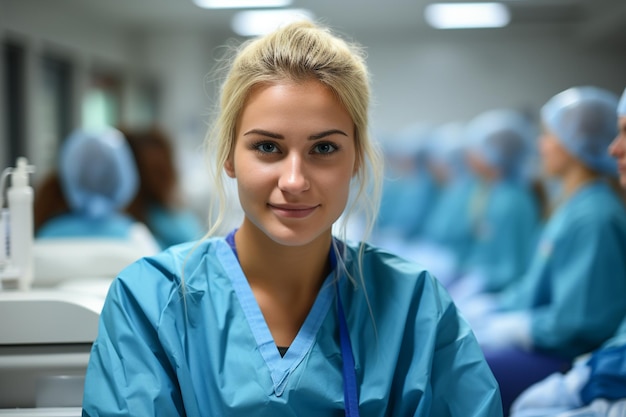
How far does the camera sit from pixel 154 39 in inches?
331

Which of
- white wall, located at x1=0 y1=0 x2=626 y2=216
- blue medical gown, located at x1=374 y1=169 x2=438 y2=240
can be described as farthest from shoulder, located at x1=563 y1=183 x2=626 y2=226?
white wall, located at x1=0 y1=0 x2=626 y2=216

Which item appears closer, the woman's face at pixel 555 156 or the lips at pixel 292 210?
the lips at pixel 292 210

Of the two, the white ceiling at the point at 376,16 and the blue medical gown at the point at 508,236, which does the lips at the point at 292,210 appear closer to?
the blue medical gown at the point at 508,236

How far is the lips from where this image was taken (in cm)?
117

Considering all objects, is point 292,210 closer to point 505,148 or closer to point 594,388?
point 594,388

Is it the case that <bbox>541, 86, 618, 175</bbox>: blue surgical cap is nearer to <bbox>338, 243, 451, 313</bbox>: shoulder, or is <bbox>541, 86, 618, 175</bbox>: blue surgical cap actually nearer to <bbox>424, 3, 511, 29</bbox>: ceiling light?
<bbox>338, 243, 451, 313</bbox>: shoulder

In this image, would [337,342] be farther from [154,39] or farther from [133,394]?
[154,39]

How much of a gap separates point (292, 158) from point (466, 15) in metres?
7.07

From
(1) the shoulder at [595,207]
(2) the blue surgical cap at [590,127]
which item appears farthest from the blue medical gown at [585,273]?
(2) the blue surgical cap at [590,127]

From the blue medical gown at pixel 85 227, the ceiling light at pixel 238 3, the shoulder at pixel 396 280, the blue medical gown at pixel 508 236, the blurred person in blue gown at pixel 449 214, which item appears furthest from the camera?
the ceiling light at pixel 238 3

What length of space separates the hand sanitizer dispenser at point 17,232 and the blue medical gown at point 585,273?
1.76 m

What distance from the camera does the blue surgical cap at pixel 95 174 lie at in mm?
2967

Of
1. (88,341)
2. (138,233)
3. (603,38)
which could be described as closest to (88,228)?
(138,233)

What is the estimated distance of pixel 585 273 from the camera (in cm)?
228
